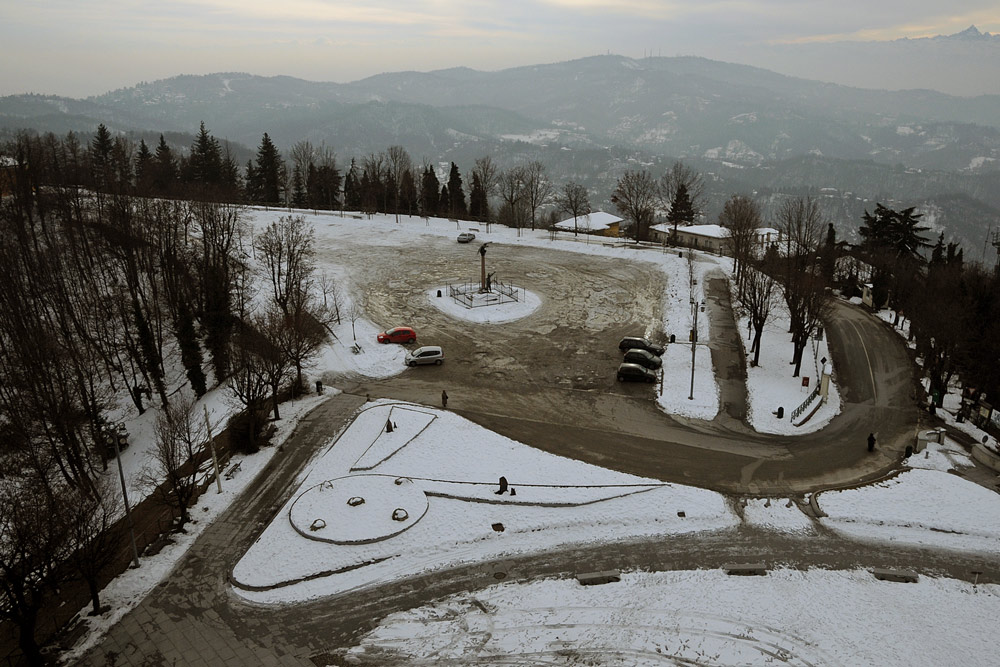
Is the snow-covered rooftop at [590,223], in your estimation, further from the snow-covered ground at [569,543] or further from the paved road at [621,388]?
the snow-covered ground at [569,543]

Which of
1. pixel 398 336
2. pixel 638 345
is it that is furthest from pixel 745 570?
pixel 398 336

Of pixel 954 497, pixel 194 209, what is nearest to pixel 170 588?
pixel 954 497

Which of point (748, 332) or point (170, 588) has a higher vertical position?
point (748, 332)

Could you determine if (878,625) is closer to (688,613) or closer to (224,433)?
(688,613)

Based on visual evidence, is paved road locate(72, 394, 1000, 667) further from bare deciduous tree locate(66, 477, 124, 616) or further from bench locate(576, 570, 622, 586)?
bare deciduous tree locate(66, 477, 124, 616)

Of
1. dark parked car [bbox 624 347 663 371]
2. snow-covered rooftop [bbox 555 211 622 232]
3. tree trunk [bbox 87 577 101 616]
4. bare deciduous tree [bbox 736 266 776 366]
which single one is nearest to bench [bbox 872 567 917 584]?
dark parked car [bbox 624 347 663 371]

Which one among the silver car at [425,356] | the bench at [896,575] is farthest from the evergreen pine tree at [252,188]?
the bench at [896,575]
